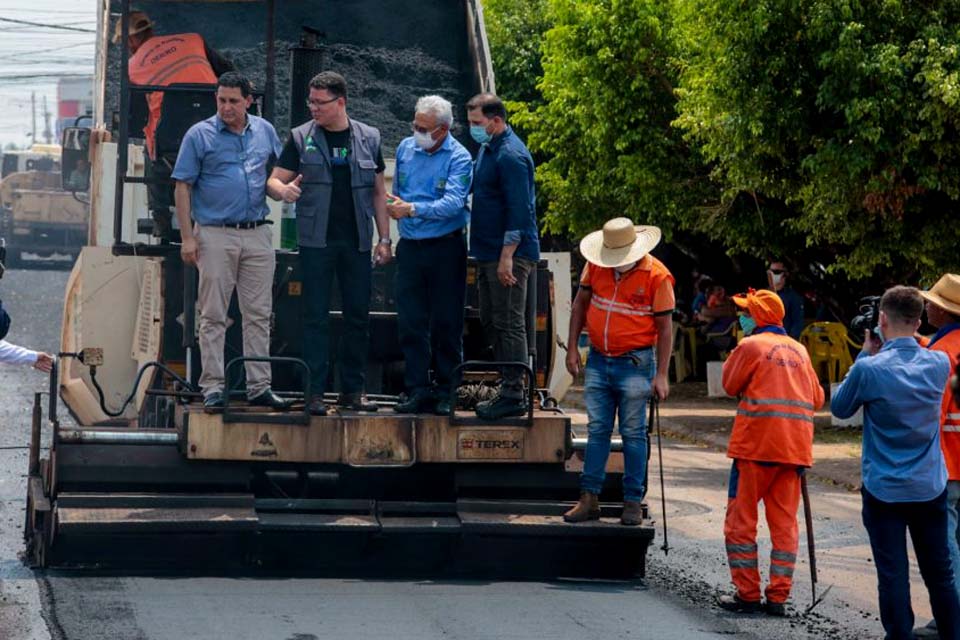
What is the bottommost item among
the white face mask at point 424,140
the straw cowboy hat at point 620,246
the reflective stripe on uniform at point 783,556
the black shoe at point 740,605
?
the black shoe at point 740,605

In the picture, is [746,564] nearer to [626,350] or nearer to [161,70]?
[626,350]

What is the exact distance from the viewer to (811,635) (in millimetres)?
8312

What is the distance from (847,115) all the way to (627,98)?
22.3 feet

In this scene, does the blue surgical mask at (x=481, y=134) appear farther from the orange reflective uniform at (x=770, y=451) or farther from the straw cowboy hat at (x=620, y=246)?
the orange reflective uniform at (x=770, y=451)

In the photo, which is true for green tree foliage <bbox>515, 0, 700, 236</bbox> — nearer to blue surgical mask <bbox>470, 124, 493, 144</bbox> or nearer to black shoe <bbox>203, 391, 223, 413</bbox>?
blue surgical mask <bbox>470, 124, 493, 144</bbox>

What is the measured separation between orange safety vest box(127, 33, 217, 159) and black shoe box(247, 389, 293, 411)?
2.45 metres

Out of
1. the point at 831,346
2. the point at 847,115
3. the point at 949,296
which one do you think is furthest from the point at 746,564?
the point at 831,346

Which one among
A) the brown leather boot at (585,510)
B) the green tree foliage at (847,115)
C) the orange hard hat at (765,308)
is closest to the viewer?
the orange hard hat at (765,308)

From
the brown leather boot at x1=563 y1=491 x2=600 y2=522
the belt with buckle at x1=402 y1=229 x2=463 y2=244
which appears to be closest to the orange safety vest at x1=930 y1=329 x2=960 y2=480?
the brown leather boot at x1=563 y1=491 x2=600 y2=522

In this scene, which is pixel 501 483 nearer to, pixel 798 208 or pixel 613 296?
pixel 613 296

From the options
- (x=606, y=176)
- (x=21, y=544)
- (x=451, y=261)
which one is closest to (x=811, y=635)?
(x=451, y=261)

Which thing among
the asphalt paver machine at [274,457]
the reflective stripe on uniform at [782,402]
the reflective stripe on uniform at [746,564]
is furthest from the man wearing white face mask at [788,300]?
the reflective stripe on uniform at [746,564]

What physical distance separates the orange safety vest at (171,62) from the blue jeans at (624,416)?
3362mm

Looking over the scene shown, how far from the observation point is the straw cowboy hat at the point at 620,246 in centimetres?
928
